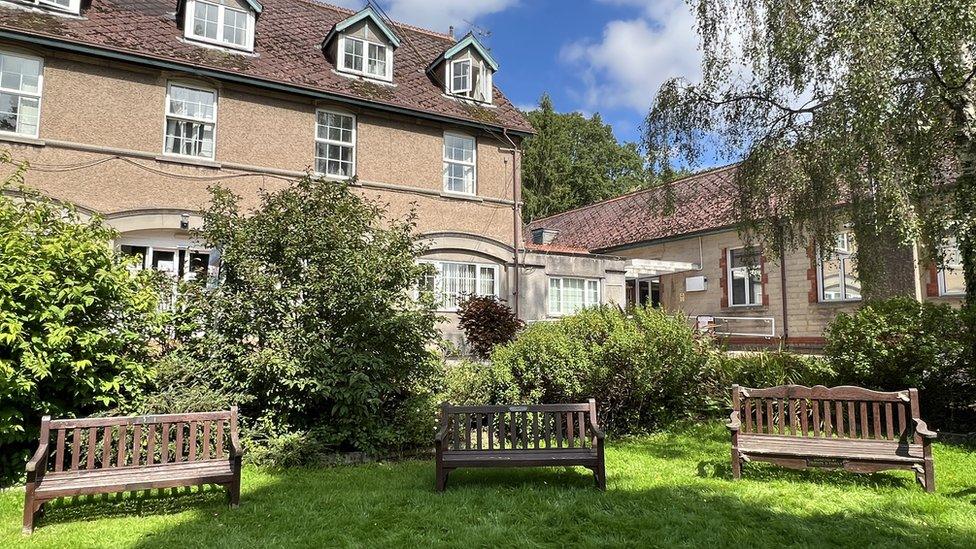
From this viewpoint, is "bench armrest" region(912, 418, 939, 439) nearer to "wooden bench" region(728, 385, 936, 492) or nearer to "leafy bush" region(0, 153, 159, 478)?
"wooden bench" region(728, 385, 936, 492)

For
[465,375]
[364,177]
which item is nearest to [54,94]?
[364,177]

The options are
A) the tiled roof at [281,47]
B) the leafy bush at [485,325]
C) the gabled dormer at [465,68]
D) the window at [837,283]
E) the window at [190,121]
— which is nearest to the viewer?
Answer: the tiled roof at [281,47]

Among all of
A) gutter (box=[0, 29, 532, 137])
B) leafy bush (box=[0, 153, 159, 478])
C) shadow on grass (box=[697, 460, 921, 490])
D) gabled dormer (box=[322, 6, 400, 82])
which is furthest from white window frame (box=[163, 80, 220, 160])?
shadow on grass (box=[697, 460, 921, 490])

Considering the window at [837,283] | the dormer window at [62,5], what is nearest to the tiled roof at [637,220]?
the window at [837,283]

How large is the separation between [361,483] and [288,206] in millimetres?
3723

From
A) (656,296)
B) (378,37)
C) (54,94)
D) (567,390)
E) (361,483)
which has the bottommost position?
(361,483)

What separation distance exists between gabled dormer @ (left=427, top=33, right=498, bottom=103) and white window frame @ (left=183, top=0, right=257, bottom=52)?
4.84 m

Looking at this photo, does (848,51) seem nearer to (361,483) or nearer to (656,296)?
(361,483)

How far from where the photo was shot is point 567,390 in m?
8.24

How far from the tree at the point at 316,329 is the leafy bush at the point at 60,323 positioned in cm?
86

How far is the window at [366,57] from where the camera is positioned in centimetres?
1538

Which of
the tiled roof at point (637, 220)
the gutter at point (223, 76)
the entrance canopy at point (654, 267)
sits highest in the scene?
the gutter at point (223, 76)

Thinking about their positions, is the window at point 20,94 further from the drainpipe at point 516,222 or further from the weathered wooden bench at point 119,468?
the drainpipe at point 516,222

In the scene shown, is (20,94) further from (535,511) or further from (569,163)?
(569,163)
